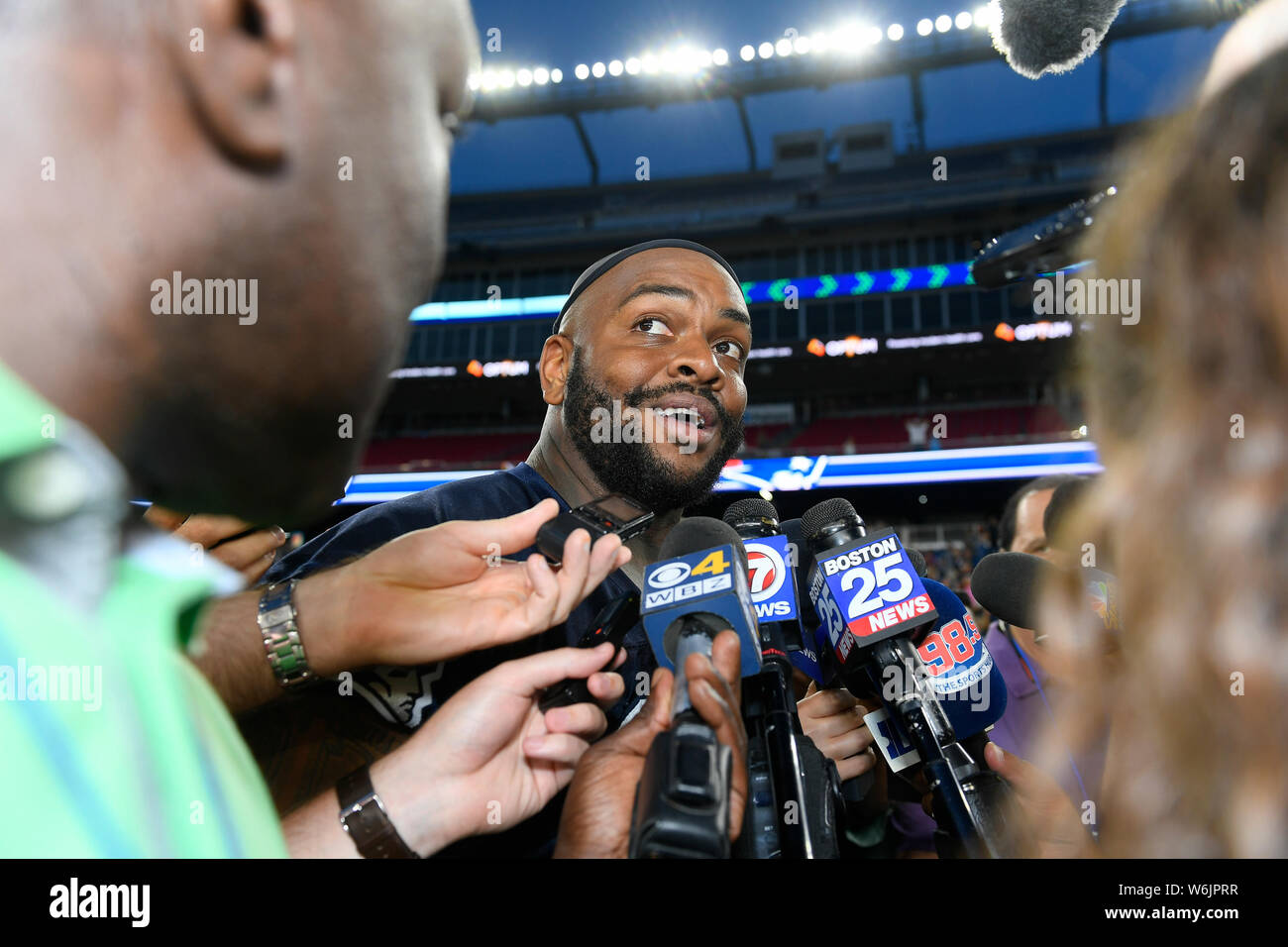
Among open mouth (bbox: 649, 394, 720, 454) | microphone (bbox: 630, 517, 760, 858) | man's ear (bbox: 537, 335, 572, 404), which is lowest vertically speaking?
microphone (bbox: 630, 517, 760, 858)

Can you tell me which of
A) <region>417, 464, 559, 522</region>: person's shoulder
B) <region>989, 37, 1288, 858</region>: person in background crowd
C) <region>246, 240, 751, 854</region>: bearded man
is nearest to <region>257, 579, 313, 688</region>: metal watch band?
<region>246, 240, 751, 854</region>: bearded man

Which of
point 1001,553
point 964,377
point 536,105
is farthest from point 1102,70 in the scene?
point 1001,553

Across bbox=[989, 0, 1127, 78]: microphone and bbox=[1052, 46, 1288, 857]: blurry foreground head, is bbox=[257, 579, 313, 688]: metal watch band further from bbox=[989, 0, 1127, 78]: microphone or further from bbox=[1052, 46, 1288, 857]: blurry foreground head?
bbox=[989, 0, 1127, 78]: microphone

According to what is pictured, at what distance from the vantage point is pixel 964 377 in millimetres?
17719

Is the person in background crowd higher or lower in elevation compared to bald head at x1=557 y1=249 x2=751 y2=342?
lower

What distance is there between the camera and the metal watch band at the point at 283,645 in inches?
45.4

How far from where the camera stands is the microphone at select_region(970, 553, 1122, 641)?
4.73 feet

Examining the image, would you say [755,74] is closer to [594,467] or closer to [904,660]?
[594,467]

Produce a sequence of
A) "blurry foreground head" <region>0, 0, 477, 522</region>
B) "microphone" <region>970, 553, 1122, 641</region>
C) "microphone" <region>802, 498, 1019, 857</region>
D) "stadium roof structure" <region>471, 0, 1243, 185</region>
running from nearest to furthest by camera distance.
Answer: "blurry foreground head" <region>0, 0, 477, 522</region>, "microphone" <region>802, 498, 1019, 857</region>, "microphone" <region>970, 553, 1122, 641</region>, "stadium roof structure" <region>471, 0, 1243, 185</region>

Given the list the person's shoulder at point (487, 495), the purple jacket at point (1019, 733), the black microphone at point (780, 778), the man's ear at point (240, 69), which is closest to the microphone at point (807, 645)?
the black microphone at point (780, 778)

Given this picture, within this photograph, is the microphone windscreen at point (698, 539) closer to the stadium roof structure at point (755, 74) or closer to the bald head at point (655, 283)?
the bald head at point (655, 283)

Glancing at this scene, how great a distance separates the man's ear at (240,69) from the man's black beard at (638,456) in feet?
4.15

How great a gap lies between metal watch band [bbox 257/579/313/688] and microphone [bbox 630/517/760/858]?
55 centimetres

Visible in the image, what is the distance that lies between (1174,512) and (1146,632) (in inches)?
4.0
